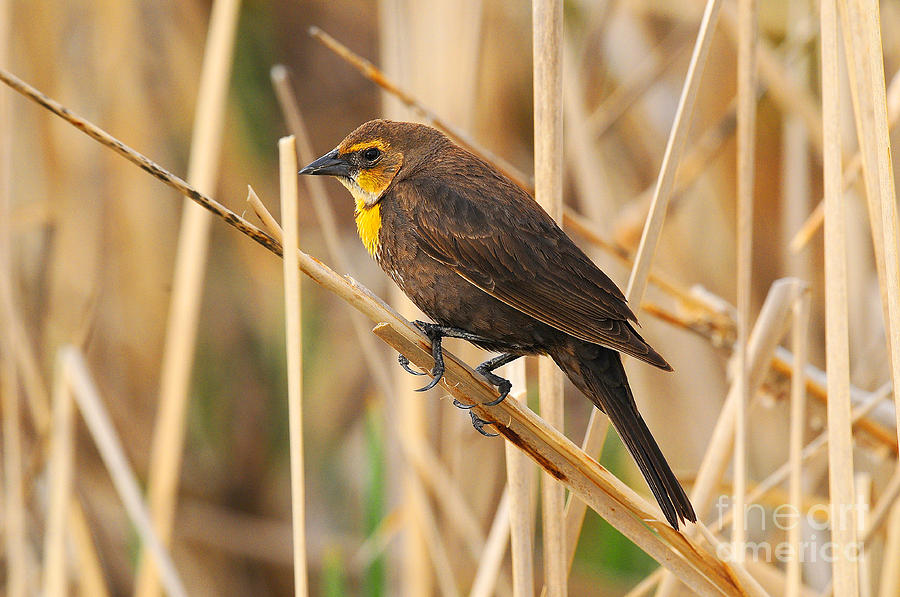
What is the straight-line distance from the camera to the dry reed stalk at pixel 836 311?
4.89ft

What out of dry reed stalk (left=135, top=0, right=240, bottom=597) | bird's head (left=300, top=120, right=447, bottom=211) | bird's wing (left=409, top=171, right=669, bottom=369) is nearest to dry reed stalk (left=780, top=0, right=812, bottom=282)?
bird's wing (left=409, top=171, right=669, bottom=369)

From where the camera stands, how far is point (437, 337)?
1787 millimetres

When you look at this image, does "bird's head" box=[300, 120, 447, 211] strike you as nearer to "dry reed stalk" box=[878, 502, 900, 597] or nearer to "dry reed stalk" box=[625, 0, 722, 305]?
"dry reed stalk" box=[625, 0, 722, 305]

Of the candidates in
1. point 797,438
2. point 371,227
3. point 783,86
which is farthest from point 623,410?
point 783,86

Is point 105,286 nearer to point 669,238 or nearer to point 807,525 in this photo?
point 669,238

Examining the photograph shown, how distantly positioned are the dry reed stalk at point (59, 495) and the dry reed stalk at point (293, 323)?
A: 1047 millimetres

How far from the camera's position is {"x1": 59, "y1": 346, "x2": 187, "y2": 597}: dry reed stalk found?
2.20 metres

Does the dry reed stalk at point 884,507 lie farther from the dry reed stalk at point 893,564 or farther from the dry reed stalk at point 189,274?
the dry reed stalk at point 189,274

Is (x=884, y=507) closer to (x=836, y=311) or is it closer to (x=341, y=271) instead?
(x=836, y=311)

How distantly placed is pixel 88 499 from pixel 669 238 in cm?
234

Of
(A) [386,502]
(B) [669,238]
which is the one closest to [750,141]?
(B) [669,238]

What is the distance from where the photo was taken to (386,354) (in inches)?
134

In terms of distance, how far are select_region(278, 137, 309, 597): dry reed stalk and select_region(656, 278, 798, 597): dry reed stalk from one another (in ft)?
2.50

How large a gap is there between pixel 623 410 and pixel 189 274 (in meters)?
1.14
